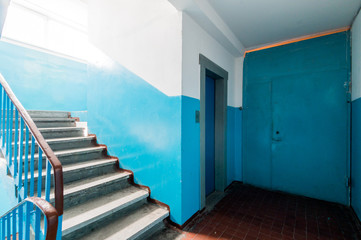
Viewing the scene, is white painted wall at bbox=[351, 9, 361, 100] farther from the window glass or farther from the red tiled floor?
the window glass

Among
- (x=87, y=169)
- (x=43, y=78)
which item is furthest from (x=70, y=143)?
A: (x=43, y=78)

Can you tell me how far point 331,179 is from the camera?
2930 millimetres

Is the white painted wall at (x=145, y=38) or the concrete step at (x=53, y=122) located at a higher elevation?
the white painted wall at (x=145, y=38)

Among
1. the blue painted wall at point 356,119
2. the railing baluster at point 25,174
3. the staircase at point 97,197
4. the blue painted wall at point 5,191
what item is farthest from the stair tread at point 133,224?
→ the blue painted wall at point 356,119

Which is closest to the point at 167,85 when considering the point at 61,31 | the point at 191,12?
the point at 191,12

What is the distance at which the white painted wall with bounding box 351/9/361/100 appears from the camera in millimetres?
2424

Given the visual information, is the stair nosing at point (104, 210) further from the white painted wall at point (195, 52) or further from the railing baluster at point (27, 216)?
the white painted wall at point (195, 52)

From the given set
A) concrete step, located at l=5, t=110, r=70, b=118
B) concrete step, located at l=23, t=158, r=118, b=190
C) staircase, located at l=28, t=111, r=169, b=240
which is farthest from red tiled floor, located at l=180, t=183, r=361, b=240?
concrete step, located at l=5, t=110, r=70, b=118

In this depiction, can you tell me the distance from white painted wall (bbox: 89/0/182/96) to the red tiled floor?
→ 1810mm

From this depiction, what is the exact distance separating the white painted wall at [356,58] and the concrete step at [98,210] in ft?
11.1

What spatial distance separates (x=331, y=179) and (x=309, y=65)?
1.99m

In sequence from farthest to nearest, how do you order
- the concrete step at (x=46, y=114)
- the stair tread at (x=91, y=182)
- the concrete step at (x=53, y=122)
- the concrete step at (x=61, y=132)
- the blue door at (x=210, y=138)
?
the blue door at (x=210, y=138) → the concrete step at (x=46, y=114) → the concrete step at (x=53, y=122) → the concrete step at (x=61, y=132) → the stair tread at (x=91, y=182)

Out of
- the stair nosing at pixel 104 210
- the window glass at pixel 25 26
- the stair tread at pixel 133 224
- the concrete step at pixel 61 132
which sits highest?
the window glass at pixel 25 26

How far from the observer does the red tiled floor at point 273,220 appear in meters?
2.12
